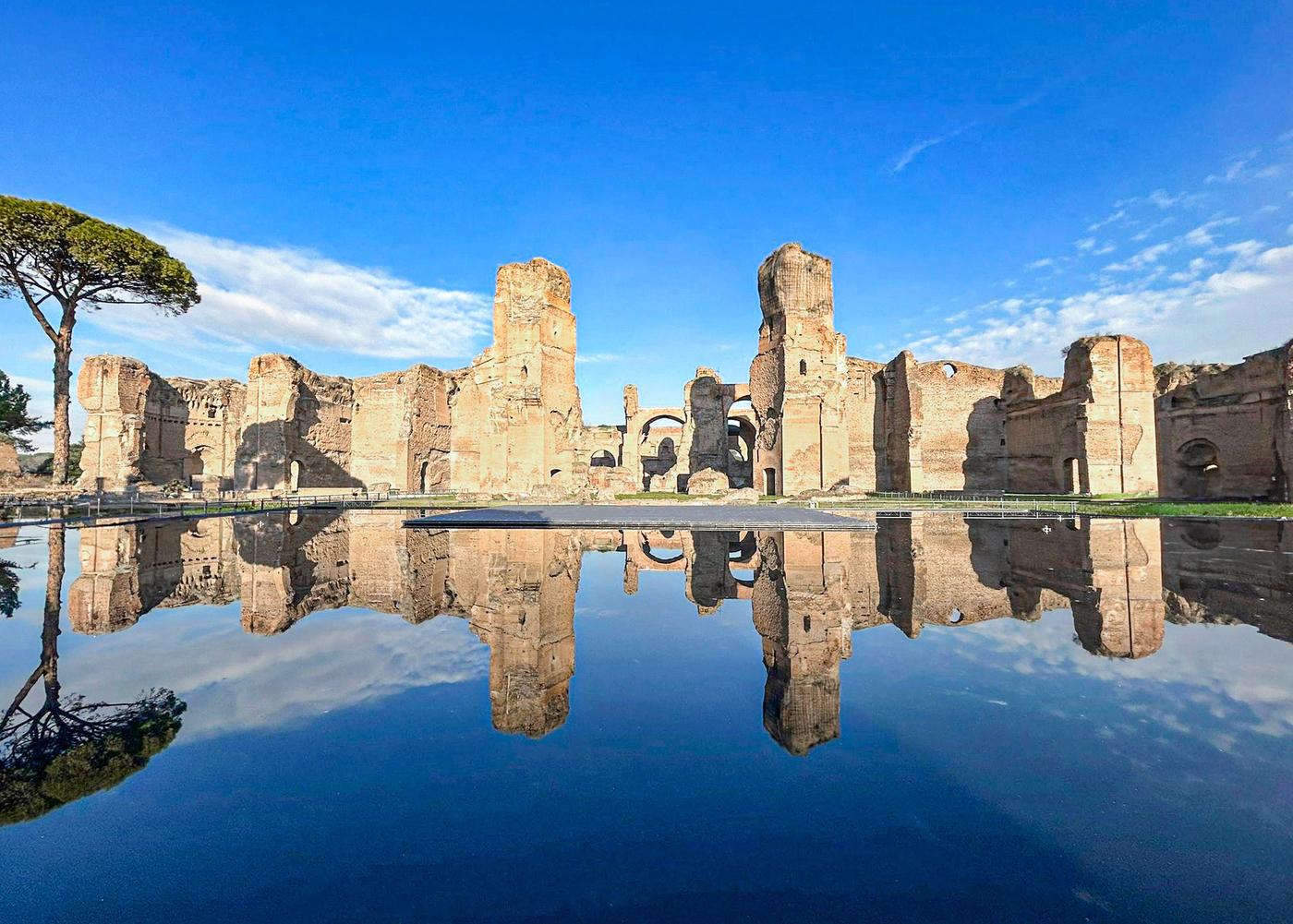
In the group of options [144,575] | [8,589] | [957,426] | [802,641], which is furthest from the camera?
[957,426]

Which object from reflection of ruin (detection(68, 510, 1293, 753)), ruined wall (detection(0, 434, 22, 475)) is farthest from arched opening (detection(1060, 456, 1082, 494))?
ruined wall (detection(0, 434, 22, 475))

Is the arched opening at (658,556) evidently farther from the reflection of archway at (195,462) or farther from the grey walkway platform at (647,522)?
the reflection of archway at (195,462)

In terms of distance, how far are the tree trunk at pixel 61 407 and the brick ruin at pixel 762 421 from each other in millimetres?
3200

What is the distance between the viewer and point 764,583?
698 cm

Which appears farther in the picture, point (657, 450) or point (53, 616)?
point (657, 450)

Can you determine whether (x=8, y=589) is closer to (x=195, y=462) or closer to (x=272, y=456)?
(x=272, y=456)

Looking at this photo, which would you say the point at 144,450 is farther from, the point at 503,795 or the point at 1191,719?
the point at 1191,719

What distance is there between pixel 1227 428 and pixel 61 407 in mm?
45458

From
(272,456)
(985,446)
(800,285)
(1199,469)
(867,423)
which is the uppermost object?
(800,285)

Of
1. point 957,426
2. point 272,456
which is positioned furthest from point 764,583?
point 272,456

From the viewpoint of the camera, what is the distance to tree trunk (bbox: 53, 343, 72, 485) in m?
21.5

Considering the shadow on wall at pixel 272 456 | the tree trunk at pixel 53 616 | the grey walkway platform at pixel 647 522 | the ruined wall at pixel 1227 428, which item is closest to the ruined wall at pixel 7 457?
the shadow on wall at pixel 272 456

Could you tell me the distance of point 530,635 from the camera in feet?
15.9

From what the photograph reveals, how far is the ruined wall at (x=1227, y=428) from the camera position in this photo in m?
20.8
